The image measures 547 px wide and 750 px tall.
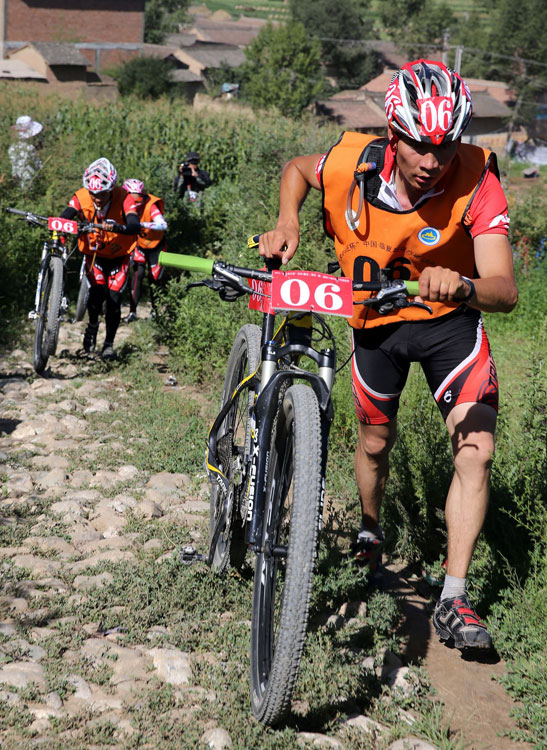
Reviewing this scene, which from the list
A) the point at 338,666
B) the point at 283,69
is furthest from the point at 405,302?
the point at 283,69

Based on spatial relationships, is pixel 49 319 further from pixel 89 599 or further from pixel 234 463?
pixel 234 463

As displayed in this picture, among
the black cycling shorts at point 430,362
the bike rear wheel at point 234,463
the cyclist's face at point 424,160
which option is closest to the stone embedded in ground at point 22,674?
the bike rear wheel at point 234,463

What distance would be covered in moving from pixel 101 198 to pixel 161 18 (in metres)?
115

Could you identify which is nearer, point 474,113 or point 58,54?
point 58,54

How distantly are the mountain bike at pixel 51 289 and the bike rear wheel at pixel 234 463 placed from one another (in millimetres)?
4100

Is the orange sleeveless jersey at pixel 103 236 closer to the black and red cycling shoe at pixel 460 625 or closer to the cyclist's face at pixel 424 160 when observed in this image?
the cyclist's face at pixel 424 160

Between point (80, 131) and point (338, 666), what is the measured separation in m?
16.0

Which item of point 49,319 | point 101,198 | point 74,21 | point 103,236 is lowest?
point 49,319

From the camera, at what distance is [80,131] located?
1758 cm

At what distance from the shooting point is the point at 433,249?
3.56 metres

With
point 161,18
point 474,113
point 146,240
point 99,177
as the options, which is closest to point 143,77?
point 474,113

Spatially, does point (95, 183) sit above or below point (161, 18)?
below

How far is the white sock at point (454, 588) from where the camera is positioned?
131 inches

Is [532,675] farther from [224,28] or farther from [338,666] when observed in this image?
[224,28]
